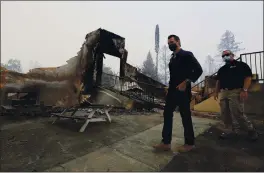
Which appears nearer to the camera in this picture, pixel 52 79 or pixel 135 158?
pixel 135 158

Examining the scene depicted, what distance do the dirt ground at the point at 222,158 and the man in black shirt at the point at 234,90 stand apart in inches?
16.7

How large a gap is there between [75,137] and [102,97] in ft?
12.8

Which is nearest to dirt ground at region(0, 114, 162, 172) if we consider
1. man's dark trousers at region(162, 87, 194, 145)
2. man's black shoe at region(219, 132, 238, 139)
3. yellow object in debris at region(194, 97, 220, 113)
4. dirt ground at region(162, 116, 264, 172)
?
man's dark trousers at region(162, 87, 194, 145)

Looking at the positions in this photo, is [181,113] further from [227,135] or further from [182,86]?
[227,135]

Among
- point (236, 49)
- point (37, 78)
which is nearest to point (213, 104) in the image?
point (37, 78)

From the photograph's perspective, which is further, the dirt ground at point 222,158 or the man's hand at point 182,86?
the man's hand at point 182,86

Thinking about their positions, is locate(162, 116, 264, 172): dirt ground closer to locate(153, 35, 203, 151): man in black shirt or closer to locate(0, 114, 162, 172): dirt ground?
locate(153, 35, 203, 151): man in black shirt

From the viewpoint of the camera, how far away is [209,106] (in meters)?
8.34

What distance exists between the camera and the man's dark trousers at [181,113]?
8.61ft

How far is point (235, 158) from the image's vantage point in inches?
91.6

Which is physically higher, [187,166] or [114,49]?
[114,49]

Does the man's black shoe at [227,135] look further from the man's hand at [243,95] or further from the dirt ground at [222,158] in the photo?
the man's hand at [243,95]

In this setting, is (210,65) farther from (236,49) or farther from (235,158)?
(235,158)

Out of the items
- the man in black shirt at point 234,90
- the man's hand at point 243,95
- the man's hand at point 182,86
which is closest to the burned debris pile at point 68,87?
the man in black shirt at point 234,90
